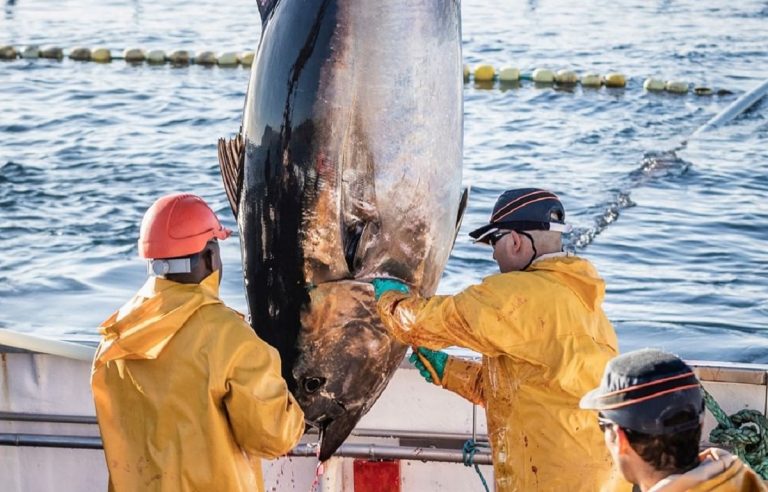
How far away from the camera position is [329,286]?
380cm

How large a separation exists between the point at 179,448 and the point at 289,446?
33cm

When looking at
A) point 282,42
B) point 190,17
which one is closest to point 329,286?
point 282,42

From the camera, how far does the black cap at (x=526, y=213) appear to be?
150 inches

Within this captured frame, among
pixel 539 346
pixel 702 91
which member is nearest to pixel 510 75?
pixel 702 91

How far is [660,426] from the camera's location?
255 cm

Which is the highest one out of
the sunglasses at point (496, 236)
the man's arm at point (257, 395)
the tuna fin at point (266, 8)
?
the tuna fin at point (266, 8)

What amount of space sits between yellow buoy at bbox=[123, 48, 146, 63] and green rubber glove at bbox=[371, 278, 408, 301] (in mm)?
21623

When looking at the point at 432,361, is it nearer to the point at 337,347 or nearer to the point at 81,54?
the point at 337,347

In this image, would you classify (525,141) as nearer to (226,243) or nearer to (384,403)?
(226,243)

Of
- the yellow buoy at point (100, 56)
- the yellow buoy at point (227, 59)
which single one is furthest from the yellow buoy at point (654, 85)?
the yellow buoy at point (100, 56)

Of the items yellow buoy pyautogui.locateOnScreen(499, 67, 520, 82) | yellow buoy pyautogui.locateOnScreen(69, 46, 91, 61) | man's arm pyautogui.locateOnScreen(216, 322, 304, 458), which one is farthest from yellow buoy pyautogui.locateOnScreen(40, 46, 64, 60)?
man's arm pyautogui.locateOnScreen(216, 322, 304, 458)

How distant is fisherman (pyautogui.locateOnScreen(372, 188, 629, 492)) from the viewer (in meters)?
3.66

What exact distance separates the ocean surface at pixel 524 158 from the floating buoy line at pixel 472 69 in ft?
1.03

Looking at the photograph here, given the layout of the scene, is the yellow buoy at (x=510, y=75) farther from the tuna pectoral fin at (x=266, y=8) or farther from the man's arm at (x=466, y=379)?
the tuna pectoral fin at (x=266, y=8)
